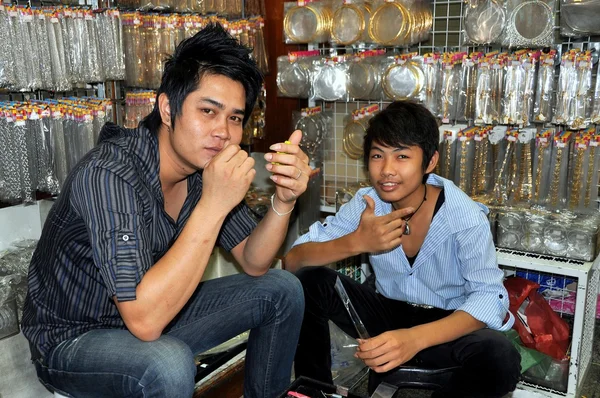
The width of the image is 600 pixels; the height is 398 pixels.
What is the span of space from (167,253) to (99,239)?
0.16 m

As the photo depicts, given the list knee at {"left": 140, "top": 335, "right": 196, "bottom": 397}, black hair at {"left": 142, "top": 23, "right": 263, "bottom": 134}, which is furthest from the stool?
black hair at {"left": 142, "top": 23, "right": 263, "bottom": 134}

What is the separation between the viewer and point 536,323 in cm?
252

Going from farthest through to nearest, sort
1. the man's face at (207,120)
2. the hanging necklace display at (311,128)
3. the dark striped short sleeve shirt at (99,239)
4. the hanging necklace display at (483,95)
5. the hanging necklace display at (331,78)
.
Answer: the hanging necklace display at (311,128) < the hanging necklace display at (331,78) < the hanging necklace display at (483,95) < the man's face at (207,120) < the dark striped short sleeve shirt at (99,239)

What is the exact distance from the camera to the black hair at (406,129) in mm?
1960

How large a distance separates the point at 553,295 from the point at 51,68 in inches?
103

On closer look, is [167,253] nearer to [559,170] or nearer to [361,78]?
[361,78]

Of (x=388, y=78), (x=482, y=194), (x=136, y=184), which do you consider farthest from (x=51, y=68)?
(x=482, y=194)

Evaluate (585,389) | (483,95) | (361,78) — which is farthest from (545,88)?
(585,389)

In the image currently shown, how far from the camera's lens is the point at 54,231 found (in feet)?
5.14

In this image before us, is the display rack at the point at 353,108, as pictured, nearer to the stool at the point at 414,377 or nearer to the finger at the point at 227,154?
the stool at the point at 414,377

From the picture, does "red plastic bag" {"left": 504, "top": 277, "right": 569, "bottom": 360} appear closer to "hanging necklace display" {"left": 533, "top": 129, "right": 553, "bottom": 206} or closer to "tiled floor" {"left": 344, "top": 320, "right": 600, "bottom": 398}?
"tiled floor" {"left": 344, "top": 320, "right": 600, "bottom": 398}

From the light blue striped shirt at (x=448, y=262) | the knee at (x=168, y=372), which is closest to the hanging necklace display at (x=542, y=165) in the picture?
the light blue striped shirt at (x=448, y=262)

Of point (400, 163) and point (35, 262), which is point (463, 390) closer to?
point (400, 163)

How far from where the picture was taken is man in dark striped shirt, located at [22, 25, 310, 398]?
137 centimetres
